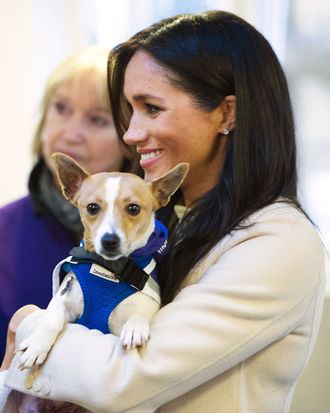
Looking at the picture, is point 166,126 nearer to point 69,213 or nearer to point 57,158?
point 57,158

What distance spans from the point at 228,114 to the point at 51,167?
102 cm

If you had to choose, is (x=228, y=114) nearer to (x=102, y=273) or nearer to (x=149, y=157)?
(x=149, y=157)

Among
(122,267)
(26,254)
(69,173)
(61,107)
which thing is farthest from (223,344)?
(61,107)

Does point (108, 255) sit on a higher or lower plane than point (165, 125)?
lower

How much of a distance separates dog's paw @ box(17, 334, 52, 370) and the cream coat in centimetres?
2

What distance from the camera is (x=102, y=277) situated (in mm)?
1223

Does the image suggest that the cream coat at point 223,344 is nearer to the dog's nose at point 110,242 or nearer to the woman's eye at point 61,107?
the dog's nose at point 110,242

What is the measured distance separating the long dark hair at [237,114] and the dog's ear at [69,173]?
0.25m

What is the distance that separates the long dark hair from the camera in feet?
4.32

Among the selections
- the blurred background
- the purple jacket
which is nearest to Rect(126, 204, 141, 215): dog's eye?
the blurred background

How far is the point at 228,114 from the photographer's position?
4.64 feet

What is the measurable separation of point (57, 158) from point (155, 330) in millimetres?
417

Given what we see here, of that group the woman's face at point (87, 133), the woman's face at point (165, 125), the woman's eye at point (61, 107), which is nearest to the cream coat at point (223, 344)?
the woman's face at point (165, 125)

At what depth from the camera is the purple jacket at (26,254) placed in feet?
6.68
